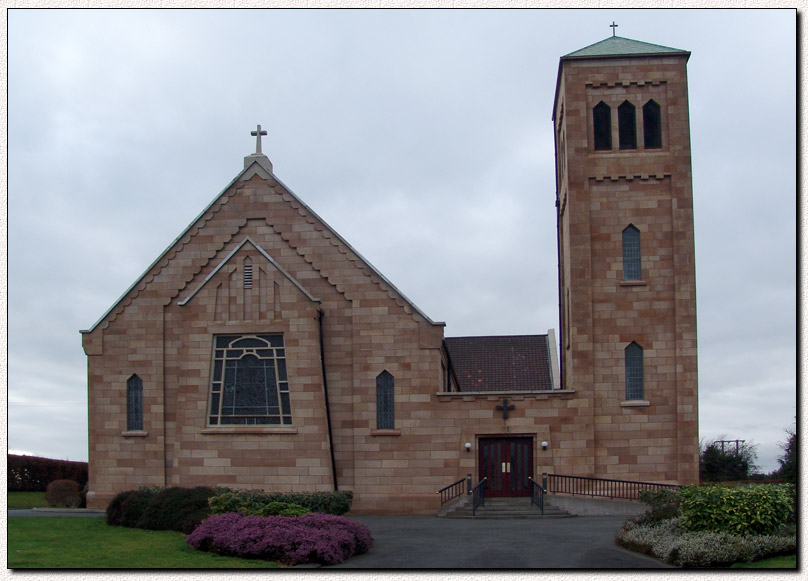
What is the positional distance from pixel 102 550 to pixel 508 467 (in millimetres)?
13763

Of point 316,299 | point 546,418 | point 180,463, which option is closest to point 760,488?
point 546,418

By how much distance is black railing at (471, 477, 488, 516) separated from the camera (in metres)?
28.0

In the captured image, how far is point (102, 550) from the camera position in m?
19.8

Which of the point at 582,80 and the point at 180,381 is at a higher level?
the point at 582,80

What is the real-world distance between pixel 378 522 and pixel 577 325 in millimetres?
8717

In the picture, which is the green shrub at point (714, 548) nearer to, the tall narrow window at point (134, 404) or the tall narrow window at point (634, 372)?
the tall narrow window at point (634, 372)

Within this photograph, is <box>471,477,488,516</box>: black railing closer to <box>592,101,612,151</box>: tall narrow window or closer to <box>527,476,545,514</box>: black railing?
<box>527,476,545,514</box>: black railing

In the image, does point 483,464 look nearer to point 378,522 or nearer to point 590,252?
point 378,522

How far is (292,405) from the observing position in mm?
29953

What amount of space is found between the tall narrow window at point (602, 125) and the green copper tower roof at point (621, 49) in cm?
162

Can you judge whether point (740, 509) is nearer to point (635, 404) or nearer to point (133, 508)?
point (635, 404)

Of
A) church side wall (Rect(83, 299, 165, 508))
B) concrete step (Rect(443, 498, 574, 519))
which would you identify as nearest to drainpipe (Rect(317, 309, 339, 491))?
concrete step (Rect(443, 498, 574, 519))

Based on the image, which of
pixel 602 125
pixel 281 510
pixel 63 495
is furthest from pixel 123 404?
pixel 602 125

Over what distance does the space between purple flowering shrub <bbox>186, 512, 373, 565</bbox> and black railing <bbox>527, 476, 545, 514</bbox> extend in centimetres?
873
